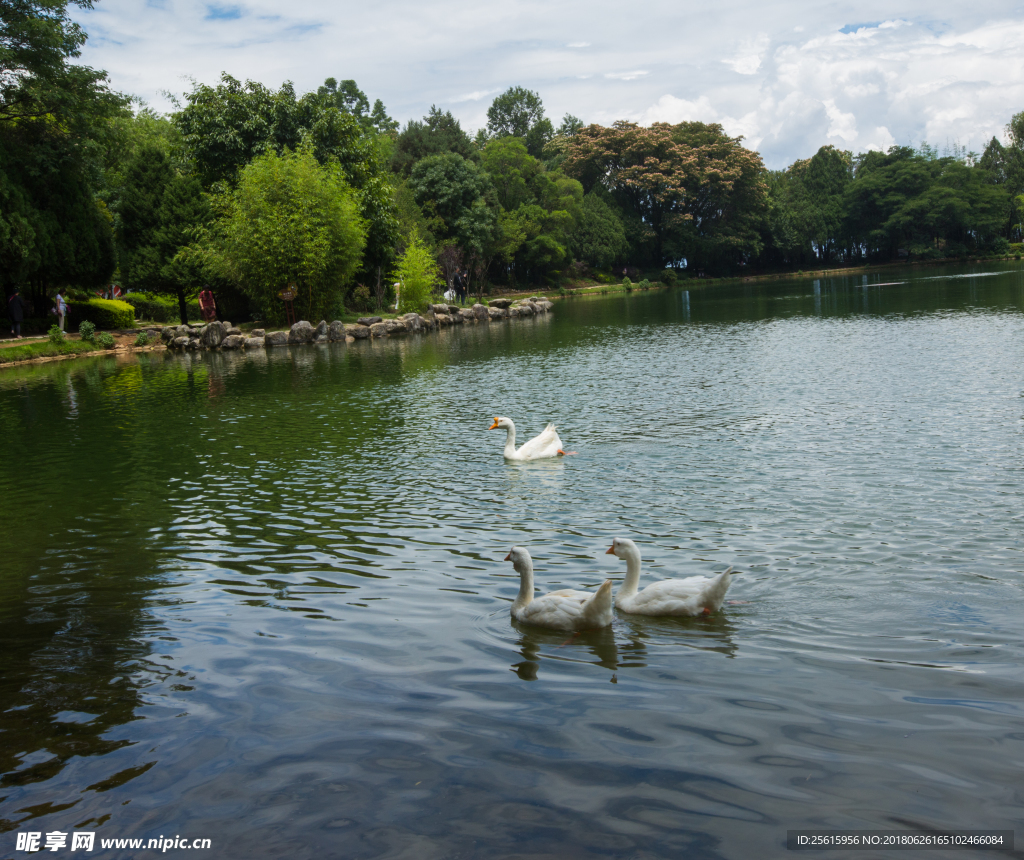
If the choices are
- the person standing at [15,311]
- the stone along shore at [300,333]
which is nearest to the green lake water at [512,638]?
the stone along shore at [300,333]

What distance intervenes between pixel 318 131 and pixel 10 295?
1898 centimetres

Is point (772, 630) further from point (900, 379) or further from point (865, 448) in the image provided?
point (900, 379)

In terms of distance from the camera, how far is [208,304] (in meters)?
46.1

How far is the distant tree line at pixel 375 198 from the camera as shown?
36.7m

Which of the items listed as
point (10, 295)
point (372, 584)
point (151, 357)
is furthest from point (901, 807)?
point (10, 295)

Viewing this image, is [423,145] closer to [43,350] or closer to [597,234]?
[597,234]

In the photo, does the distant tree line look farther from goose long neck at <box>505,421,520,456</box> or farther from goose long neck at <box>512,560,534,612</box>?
goose long neck at <box>512,560,534,612</box>

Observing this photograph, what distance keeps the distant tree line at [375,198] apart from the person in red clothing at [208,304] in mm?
685

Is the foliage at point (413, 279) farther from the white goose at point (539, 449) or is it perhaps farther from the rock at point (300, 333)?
the white goose at point (539, 449)

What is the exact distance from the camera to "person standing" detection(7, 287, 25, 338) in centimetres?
3766

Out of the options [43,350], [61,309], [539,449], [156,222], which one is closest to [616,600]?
[539,449]

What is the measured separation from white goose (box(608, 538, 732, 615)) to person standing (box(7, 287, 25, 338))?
40.2 metres

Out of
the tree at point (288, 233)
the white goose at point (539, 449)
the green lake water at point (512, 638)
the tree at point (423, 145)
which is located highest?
the tree at point (423, 145)

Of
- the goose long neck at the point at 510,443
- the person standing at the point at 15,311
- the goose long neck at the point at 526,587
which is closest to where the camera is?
the goose long neck at the point at 526,587
